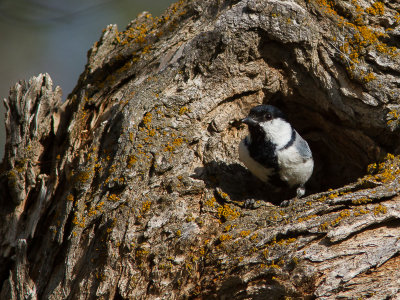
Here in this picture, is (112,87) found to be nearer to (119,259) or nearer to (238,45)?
(238,45)

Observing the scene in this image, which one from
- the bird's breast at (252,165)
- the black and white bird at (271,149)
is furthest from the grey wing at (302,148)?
the bird's breast at (252,165)

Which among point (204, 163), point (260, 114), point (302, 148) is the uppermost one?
point (260, 114)

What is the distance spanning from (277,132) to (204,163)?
653mm

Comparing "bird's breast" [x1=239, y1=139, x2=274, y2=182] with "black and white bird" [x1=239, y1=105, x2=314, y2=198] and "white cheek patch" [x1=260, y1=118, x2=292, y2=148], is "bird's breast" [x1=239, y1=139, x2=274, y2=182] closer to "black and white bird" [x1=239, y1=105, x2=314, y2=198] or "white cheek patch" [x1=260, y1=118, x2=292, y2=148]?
"black and white bird" [x1=239, y1=105, x2=314, y2=198]

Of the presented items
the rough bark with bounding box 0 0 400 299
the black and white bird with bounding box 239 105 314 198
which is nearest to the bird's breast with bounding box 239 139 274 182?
the black and white bird with bounding box 239 105 314 198

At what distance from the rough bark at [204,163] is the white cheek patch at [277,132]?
353 millimetres

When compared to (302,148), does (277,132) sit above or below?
above

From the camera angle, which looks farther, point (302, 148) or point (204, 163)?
point (302, 148)

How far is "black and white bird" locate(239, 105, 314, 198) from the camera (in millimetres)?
3672

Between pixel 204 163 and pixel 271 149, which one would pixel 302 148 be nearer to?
pixel 271 149

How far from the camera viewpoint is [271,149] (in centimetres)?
369

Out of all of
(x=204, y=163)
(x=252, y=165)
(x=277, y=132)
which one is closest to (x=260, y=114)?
(x=277, y=132)

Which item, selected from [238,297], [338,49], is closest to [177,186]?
[238,297]

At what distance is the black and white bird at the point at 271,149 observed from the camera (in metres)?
3.67
